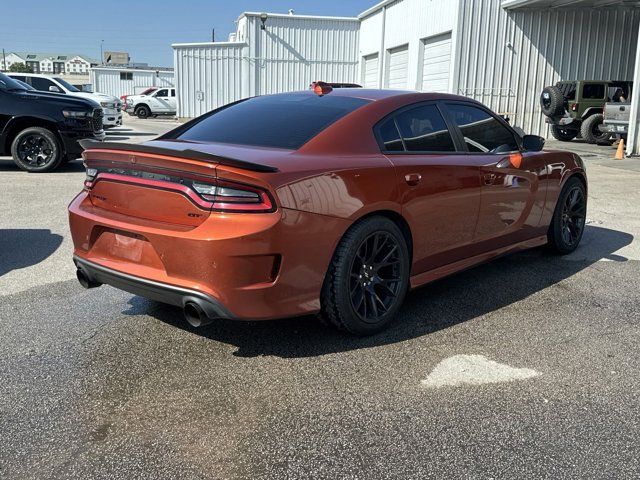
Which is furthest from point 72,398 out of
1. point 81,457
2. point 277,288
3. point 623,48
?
point 623,48

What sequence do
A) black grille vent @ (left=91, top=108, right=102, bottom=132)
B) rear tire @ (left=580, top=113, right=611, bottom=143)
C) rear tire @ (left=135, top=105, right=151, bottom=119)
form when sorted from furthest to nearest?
rear tire @ (left=135, top=105, right=151, bottom=119) < rear tire @ (left=580, top=113, right=611, bottom=143) < black grille vent @ (left=91, top=108, right=102, bottom=132)

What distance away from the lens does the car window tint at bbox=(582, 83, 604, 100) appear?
1909cm

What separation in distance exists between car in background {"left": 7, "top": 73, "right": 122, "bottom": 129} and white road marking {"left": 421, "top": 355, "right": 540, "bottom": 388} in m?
15.4

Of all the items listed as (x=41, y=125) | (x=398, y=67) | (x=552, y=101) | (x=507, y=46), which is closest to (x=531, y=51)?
(x=507, y=46)

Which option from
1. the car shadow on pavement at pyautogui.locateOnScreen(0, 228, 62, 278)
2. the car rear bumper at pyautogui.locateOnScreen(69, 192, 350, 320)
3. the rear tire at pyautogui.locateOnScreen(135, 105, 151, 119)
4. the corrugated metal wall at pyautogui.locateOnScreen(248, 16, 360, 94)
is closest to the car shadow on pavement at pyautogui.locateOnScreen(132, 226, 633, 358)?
the car rear bumper at pyautogui.locateOnScreen(69, 192, 350, 320)

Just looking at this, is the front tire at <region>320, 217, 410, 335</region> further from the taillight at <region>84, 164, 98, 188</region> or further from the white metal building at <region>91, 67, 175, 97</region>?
the white metal building at <region>91, 67, 175, 97</region>

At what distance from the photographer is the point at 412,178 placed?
3.91 metres

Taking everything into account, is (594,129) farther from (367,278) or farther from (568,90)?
(367,278)

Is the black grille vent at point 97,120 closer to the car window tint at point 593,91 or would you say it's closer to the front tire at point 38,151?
the front tire at point 38,151

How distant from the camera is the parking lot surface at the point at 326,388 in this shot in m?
2.58

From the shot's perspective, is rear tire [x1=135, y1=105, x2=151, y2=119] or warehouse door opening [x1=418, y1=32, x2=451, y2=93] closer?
warehouse door opening [x1=418, y1=32, x2=451, y2=93]

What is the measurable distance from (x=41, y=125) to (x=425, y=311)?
8.57 metres

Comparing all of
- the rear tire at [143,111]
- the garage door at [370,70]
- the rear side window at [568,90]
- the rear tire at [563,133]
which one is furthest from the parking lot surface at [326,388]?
the rear tire at [143,111]

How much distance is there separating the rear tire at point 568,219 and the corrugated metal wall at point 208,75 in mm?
24666
